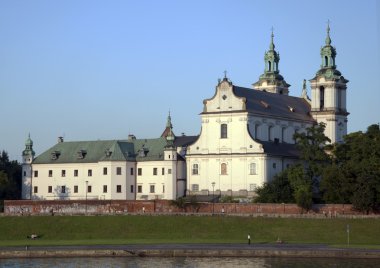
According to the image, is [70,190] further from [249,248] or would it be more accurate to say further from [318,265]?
[318,265]

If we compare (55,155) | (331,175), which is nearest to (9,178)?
(55,155)

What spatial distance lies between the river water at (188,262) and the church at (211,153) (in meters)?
46.6

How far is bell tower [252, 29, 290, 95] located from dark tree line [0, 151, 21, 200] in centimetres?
3397

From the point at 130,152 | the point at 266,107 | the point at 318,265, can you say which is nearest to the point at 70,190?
the point at 130,152

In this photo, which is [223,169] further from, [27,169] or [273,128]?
[27,169]

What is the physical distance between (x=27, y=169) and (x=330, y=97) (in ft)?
A: 128

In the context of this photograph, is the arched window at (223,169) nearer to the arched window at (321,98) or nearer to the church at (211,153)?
the church at (211,153)

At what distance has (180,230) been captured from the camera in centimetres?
11600

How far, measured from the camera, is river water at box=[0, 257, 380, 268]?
86.9 meters

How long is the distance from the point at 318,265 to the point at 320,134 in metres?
52.3

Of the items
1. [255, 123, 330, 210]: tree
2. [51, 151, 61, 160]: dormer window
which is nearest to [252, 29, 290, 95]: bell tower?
[255, 123, 330, 210]: tree

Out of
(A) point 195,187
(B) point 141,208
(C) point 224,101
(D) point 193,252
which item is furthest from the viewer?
(A) point 195,187

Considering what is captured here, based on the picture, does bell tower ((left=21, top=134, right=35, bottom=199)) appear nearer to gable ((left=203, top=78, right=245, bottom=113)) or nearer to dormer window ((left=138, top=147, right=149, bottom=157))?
dormer window ((left=138, top=147, right=149, bottom=157))

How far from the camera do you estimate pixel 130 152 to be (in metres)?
149
